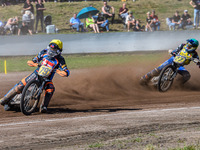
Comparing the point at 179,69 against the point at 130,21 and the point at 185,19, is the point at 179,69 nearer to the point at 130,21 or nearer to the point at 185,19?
the point at 130,21

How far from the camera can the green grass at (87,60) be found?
1800 centimetres

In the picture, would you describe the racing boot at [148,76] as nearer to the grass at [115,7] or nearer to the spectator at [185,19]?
the grass at [115,7]

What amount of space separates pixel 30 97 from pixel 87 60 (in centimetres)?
1180

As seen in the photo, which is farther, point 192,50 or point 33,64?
point 192,50

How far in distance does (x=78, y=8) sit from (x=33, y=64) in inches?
660

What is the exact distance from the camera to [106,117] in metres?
7.90

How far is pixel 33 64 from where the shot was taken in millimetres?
8656

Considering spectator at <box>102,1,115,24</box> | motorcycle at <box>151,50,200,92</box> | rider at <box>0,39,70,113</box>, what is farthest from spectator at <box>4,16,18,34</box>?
rider at <box>0,39,70,113</box>

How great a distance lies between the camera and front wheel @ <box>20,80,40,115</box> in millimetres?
7788

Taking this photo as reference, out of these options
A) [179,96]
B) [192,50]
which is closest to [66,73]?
[179,96]

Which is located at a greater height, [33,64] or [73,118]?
[33,64]

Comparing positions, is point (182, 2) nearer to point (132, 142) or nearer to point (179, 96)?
point (179, 96)

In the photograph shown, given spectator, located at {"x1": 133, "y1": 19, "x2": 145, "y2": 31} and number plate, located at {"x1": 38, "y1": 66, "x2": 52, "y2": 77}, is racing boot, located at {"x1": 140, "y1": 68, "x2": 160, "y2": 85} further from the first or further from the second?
spectator, located at {"x1": 133, "y1": 19, "x2": 145, "y2": 31}

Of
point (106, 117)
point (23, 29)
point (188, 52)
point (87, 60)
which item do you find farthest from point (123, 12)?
point (106, 117)
